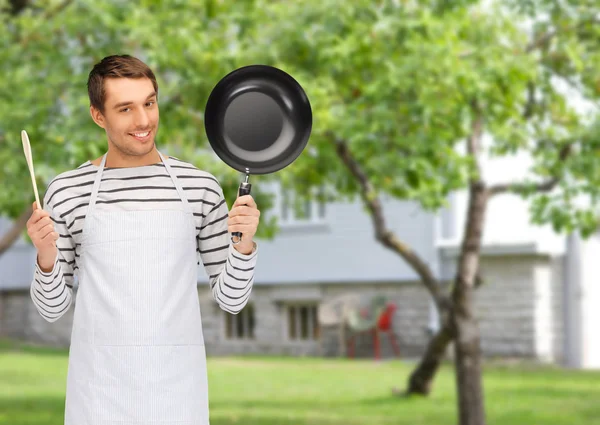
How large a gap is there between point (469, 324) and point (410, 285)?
9.22m

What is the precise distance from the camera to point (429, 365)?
42.6ft

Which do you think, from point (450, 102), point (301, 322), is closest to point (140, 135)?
point (450, 102)

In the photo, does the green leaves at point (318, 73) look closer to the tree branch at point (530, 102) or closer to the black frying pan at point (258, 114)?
the tree branch at point (530, 102)

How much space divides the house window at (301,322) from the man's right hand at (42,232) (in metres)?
18.5

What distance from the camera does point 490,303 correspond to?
19.1m

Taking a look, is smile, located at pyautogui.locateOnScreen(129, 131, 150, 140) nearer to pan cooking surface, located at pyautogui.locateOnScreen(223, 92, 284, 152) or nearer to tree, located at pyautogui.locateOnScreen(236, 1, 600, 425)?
pan cooking surface, located at pyautogui.locateOnScreen(223, 92, 284, 152)

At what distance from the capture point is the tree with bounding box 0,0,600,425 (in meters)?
8.59

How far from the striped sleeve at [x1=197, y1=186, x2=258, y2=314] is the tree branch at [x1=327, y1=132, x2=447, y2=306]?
6.98 metres

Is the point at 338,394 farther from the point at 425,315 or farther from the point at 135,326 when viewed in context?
the point at 135,326

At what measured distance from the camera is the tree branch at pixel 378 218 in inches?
399

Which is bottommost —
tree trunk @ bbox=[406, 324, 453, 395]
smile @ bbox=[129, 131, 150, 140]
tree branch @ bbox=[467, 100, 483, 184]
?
tree trunk @ bbox=[406, 324, 453, 395]

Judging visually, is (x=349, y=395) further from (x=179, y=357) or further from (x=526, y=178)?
(x=179, y=357)

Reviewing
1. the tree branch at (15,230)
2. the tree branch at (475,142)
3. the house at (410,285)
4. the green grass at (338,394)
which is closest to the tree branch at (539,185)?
the tree branch at (475,142)

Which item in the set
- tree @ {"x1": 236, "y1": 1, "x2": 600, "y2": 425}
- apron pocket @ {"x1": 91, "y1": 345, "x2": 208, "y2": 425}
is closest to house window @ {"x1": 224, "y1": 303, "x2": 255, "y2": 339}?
tree @ {"x1": 236, "y1": 1, "x2": 600, "y2": 425}
